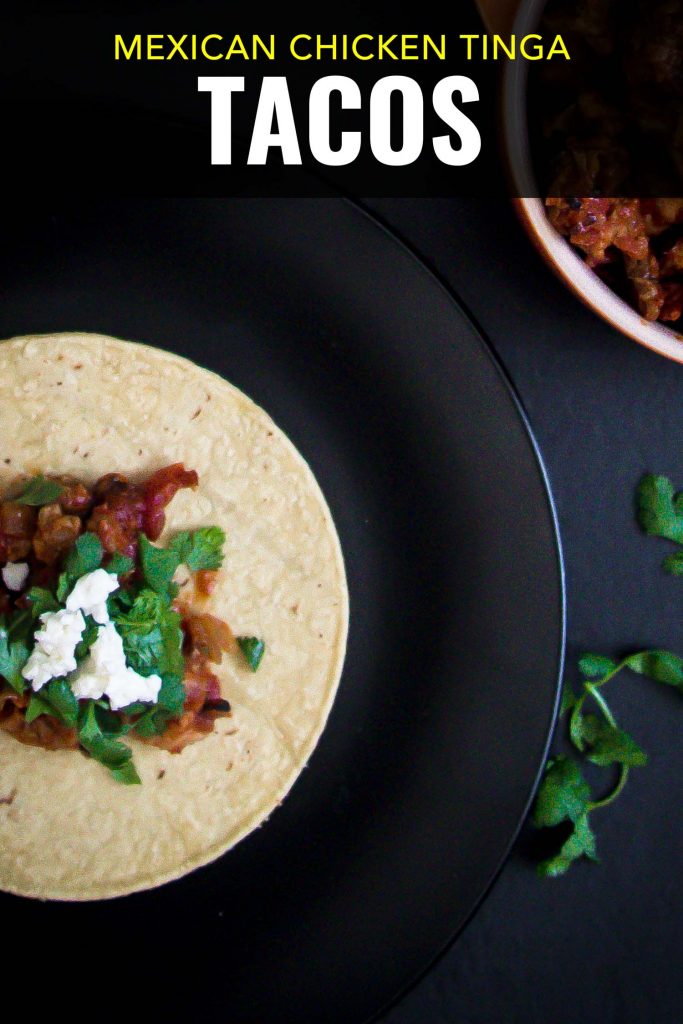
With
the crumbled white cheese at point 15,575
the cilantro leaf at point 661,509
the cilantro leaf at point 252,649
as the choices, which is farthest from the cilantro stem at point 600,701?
the crumbled white cheese at point 15,575

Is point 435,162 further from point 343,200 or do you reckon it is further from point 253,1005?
point 253,1005

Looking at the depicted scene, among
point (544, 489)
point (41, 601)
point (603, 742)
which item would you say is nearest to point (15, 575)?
point (41, 601)

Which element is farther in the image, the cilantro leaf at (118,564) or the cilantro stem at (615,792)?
the cilantro stem at (615,792)

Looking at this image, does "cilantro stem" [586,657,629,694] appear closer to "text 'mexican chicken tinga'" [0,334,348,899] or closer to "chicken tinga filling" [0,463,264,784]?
"text 'mexican chicken tinga'" [0,334,348,899]

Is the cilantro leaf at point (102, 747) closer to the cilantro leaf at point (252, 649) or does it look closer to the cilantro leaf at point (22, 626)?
the cilantro leaf at point (22, 626)

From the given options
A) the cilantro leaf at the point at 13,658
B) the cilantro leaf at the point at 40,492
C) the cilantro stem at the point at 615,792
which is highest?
the cilantro leaf at the point at 40,492

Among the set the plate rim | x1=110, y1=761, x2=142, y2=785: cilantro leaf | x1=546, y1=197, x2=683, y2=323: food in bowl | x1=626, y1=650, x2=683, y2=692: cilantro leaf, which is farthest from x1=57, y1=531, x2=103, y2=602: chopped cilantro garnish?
x1=626, y1=650, x2=683, y2=692: cilantro leaf

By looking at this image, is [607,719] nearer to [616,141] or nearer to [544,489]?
[544,489]

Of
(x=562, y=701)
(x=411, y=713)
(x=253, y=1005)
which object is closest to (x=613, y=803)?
(x=562, y=701)
